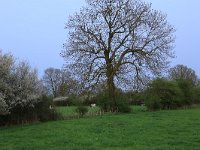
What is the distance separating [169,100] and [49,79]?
48.0 metres

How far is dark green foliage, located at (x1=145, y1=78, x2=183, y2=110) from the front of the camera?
41406 mm

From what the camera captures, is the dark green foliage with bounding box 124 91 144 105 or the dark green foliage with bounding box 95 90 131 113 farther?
the dark green foliage with bounding box 124 91 144 105

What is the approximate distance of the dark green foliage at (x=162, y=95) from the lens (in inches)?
1630

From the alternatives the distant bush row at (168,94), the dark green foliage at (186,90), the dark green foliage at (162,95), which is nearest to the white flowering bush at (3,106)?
the distant bush row at (168,94)

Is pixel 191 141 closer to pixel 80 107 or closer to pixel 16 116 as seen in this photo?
pixel 16 116

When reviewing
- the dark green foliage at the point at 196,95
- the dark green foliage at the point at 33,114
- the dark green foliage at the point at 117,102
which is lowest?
the dark green foliage at the point at 33,114

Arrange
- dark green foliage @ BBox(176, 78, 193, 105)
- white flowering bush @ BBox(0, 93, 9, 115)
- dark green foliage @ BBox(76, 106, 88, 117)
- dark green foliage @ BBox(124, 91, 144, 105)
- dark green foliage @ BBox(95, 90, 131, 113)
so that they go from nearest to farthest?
white flowering bush @ BBox(0, 93, 9, 115) < dark green foliage @ BBox(76, 106, 88, 117) < dark green foliage @ BBox(95, 90, 131, 113) < dark green foliage @ BBox(124, 91, 144, 105) < dark green foliage @ BBox(176, 78, 193, 105)

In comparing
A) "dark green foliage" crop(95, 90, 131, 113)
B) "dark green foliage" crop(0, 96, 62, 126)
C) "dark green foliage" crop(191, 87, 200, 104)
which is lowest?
"dark green foliage" crop(0, 96, 62, 126)

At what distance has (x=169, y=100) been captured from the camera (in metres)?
43.2

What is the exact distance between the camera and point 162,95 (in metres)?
42.8

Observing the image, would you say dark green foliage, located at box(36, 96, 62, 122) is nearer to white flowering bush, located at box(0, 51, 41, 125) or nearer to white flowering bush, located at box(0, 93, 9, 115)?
white flowering bush, located at box(0, 51, 41, 125)

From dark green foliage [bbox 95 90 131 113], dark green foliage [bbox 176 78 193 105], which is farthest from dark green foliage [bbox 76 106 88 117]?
dark green foliage [bbox 176 78 193 105]

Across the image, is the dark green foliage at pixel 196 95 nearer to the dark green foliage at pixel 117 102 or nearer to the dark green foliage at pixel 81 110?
the dark green foliage at pixel 117 102

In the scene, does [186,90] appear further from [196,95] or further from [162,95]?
[162,95]
